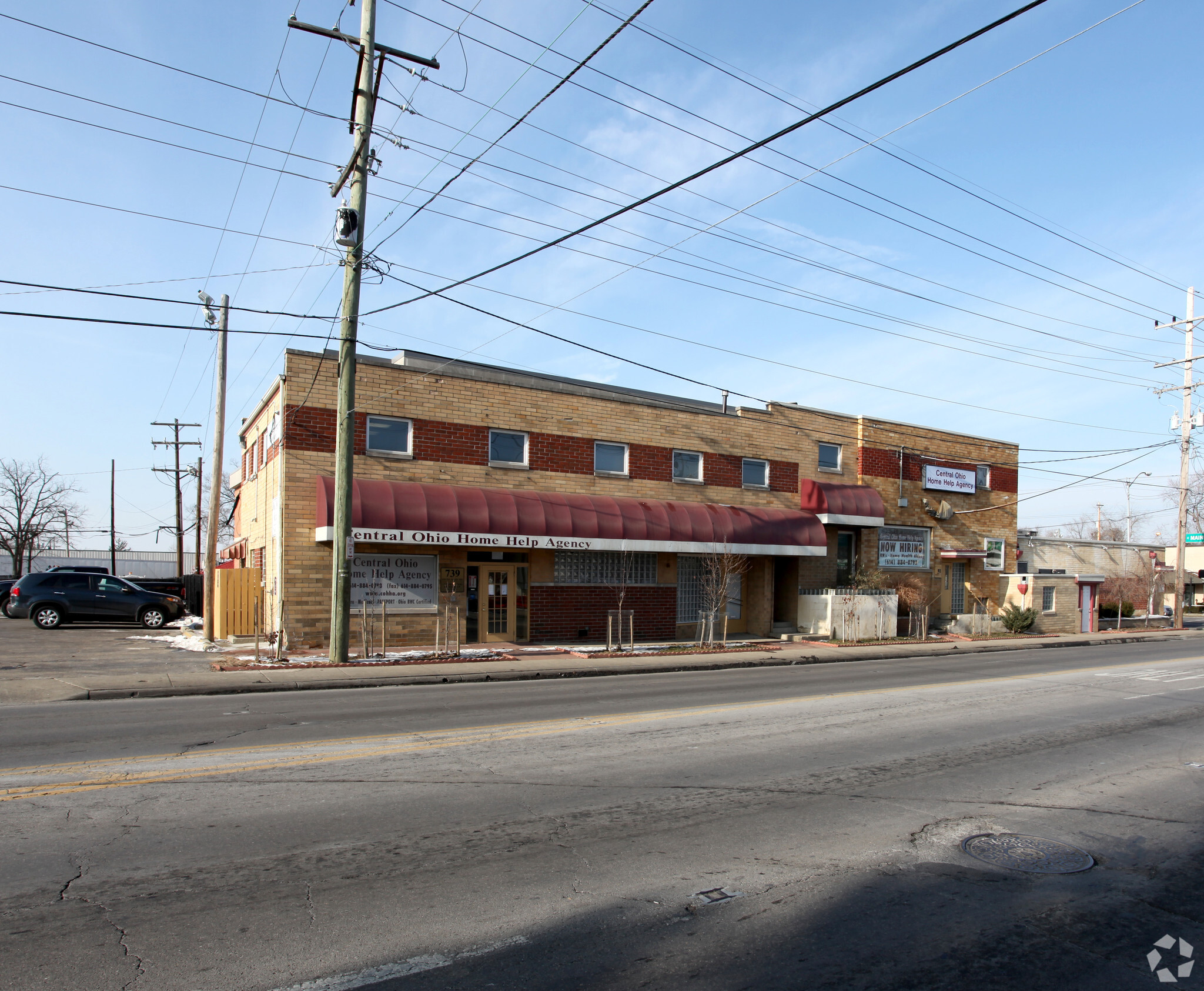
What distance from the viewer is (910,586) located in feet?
99.0

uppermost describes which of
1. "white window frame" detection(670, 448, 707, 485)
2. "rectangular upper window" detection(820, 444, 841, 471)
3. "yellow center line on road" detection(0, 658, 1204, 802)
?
"rectangular upper window" detection(820, 444, 841, 471)

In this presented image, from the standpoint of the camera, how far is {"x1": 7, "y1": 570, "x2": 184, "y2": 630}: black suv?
84.4 ft

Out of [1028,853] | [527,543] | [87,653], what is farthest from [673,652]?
[1028,853]

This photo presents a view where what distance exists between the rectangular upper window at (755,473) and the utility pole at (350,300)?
44.0 feet

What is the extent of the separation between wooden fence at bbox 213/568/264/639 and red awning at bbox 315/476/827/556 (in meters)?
4.62

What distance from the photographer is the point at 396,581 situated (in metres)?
20.8

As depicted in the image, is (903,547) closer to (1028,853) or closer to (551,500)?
(551,500)

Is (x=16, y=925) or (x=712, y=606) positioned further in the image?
(x=712, y=606)

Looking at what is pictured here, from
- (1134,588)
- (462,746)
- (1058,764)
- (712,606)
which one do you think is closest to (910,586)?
(712,606)

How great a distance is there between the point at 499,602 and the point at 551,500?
3.01 metres

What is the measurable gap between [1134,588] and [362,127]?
5884cm

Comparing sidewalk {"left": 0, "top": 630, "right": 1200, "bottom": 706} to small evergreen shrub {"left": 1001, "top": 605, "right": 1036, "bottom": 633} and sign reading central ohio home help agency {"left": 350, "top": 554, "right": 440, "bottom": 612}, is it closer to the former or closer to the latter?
sign reading central ohio home help agency {"left": 350, "top": 554, "right": 440, "bottom": 612}

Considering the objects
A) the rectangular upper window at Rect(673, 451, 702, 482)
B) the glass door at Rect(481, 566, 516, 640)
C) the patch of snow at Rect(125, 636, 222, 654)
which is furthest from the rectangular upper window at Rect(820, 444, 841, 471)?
the patch of snow at Rect(125, 636, 222, 654)

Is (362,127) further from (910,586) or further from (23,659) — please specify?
(910,586)
